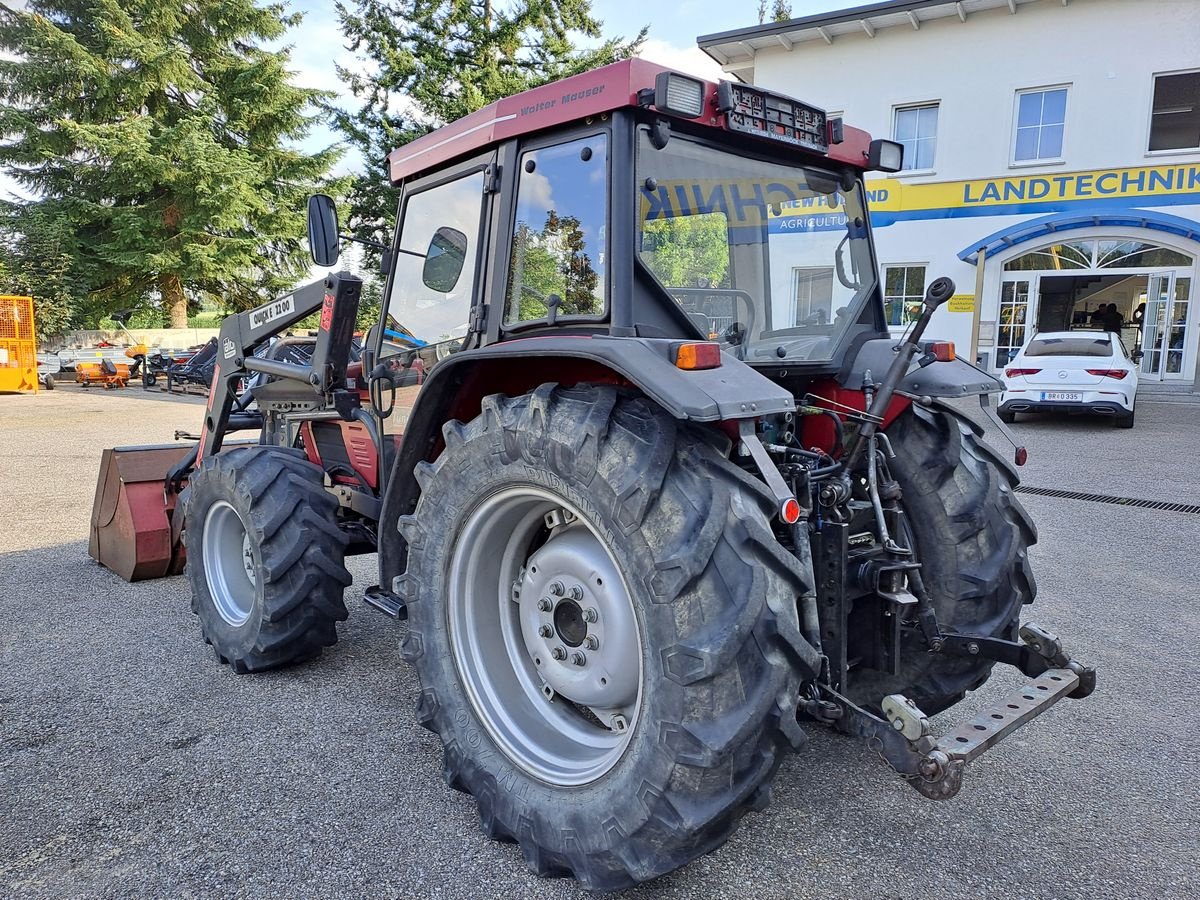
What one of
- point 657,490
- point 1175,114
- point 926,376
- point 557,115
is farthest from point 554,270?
point 1175,114

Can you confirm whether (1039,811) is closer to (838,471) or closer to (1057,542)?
(838,471)

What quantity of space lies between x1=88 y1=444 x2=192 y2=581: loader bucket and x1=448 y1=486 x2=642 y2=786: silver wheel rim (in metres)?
2.95

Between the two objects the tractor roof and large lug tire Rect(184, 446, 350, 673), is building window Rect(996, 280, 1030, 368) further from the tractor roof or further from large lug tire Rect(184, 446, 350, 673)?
large lug tire Rect(184, 446, 350, 673)

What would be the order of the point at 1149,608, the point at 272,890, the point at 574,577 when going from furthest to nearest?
1. the point at 1149,608
2. the point at 574,577
3. the point at 272,890

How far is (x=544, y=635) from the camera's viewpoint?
8.36 ft

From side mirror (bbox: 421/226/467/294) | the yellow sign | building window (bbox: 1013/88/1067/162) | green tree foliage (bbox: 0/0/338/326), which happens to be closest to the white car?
the yellow sign

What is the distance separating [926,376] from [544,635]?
156cm

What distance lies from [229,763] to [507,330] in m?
1.83

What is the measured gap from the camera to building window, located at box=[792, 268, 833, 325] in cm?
300

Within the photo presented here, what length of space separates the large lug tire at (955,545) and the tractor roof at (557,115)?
1.09 metres

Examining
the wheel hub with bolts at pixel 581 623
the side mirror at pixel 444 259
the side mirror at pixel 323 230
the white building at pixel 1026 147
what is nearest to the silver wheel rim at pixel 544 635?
the wheel hub with bolts at pixel 581 623

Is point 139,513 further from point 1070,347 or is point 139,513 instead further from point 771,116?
point 1070,347

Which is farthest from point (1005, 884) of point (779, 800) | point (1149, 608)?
point (1149, 608)

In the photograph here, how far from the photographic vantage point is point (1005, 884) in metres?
2.29
